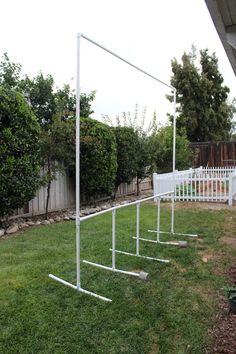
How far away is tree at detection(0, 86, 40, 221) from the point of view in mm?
5379

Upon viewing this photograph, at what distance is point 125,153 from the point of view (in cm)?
986

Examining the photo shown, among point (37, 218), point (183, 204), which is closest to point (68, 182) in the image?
point (37, 218)

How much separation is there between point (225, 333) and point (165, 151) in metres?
9.24

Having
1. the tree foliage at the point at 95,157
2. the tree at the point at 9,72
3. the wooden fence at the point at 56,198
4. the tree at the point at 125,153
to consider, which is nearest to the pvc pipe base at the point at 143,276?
the wooden fence at the point at 56,198

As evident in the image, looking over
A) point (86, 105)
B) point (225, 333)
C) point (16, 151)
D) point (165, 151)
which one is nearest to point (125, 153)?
point (86, 105)

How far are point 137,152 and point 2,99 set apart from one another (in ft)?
18.8

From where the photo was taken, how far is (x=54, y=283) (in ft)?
11.2

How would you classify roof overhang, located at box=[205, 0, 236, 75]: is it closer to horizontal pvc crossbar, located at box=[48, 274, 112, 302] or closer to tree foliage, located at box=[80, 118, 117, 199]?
horizontal pvc crossbar, located at box=[48, 274, 112, 302]

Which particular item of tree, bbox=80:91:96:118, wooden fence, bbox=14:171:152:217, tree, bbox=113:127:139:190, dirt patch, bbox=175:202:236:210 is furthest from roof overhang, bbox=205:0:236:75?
tree, bbox=80:91:96:118

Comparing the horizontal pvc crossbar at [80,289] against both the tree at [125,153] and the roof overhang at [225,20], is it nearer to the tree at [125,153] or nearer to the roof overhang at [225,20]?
the roof overhang at [225,20]

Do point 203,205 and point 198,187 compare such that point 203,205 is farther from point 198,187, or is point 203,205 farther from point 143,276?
point 143,276

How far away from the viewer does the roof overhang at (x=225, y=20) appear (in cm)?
308

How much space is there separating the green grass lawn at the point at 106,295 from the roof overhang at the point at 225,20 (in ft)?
8.25

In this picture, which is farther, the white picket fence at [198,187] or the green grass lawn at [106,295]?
the white picket fence at [198,187]
